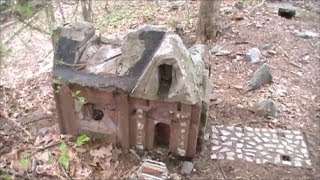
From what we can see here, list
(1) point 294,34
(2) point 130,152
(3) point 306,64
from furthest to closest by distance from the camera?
(1) point 294,34 < (3) point 306,64 < (2) point 130,152

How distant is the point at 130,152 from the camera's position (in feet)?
17.1

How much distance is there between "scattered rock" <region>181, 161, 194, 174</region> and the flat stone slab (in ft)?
1.20

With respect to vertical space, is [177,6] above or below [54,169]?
above

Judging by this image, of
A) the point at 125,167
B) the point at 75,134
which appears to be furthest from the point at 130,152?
the point at 75,134

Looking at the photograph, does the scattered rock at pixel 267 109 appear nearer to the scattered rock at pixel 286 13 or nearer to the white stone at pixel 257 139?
the white stone at pixel 257 139

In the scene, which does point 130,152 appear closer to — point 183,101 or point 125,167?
point 125,167

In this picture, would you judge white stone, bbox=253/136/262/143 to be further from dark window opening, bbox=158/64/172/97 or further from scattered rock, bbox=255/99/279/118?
dark window opening, bbox=158/64/172/97

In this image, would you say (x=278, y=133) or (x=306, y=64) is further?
(x=306, y=64)

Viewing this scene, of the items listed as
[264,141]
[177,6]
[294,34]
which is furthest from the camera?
[177,6]

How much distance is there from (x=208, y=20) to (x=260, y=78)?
186cm

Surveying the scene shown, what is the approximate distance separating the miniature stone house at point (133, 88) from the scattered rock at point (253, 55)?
234 centimetres

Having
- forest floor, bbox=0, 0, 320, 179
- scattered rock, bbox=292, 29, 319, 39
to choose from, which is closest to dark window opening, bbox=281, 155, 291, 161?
forest floor, bbox=0, 0, 320, 179

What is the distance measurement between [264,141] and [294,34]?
11.8 feet

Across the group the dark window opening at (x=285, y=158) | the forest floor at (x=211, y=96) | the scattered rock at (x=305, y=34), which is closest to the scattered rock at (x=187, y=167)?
the forest floor at (x=211, y=96)
